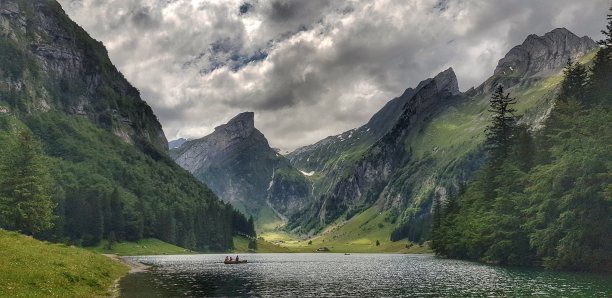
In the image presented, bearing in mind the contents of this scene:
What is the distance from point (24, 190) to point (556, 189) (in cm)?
10004

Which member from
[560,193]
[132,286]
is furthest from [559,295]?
[132,286]

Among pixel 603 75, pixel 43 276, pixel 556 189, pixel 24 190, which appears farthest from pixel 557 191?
pixel 24 190

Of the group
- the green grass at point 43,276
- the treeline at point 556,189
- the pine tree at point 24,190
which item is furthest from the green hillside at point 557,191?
the pine tree at point 24,190

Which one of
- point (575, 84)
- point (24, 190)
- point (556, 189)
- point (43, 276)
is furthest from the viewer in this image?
point (575, 84)

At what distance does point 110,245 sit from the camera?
185m

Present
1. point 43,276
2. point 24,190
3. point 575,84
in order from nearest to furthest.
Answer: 1. point 43,276
2. point 24,190
3. point 575,84

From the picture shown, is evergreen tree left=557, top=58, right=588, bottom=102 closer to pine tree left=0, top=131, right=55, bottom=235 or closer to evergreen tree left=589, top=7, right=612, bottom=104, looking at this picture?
evergreen tree left=589, top=7, right=612, bottom=104

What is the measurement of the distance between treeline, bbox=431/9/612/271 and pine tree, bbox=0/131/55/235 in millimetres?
95984

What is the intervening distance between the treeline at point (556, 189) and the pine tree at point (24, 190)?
315 ft

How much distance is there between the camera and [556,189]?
267ft

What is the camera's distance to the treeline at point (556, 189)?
2938 inches

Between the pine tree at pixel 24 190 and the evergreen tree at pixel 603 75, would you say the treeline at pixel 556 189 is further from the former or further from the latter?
the pine tree at pixel 24 190

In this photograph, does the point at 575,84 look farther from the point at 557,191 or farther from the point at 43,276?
the point at 43,276

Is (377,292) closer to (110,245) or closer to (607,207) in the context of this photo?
(607,207)
